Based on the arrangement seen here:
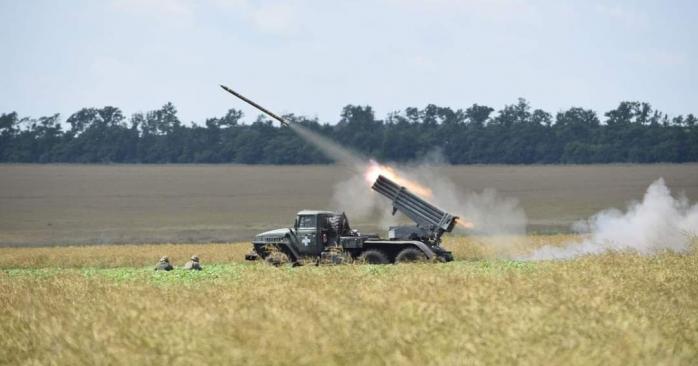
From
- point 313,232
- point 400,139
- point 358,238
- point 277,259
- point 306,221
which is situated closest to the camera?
point 358,238

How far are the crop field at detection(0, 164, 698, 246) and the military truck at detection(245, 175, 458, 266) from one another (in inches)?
1198

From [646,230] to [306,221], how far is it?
41.9ft

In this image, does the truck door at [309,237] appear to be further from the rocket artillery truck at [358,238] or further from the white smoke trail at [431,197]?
the white smoke trail at [431,197]

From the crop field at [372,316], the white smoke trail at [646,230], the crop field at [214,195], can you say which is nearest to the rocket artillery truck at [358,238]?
the crop field at [372,316]

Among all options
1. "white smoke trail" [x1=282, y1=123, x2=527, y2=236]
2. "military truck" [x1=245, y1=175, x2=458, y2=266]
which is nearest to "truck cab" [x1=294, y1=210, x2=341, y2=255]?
"military truck" [x1=245, y1=175, x2=458, y2=266]

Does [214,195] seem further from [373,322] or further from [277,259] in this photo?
[373,322]

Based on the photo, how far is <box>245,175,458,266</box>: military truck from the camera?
112 feet

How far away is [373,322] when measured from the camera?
1352 centimetres

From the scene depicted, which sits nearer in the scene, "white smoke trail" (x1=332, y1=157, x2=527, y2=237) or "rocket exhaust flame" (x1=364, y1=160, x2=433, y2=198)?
"rocket exhaust flame" (x1=364, y1=160, x2=433, y2=198)

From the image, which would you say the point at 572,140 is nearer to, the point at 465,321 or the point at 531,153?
the point at 531,153

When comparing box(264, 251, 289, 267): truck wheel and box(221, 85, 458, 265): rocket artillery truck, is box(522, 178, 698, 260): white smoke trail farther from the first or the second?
box(264, 251, 289, 267): truck wheel

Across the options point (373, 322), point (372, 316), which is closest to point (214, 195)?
point (372, 316)

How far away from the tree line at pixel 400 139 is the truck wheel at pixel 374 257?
100 meters

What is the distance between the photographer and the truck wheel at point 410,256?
1316 inches
